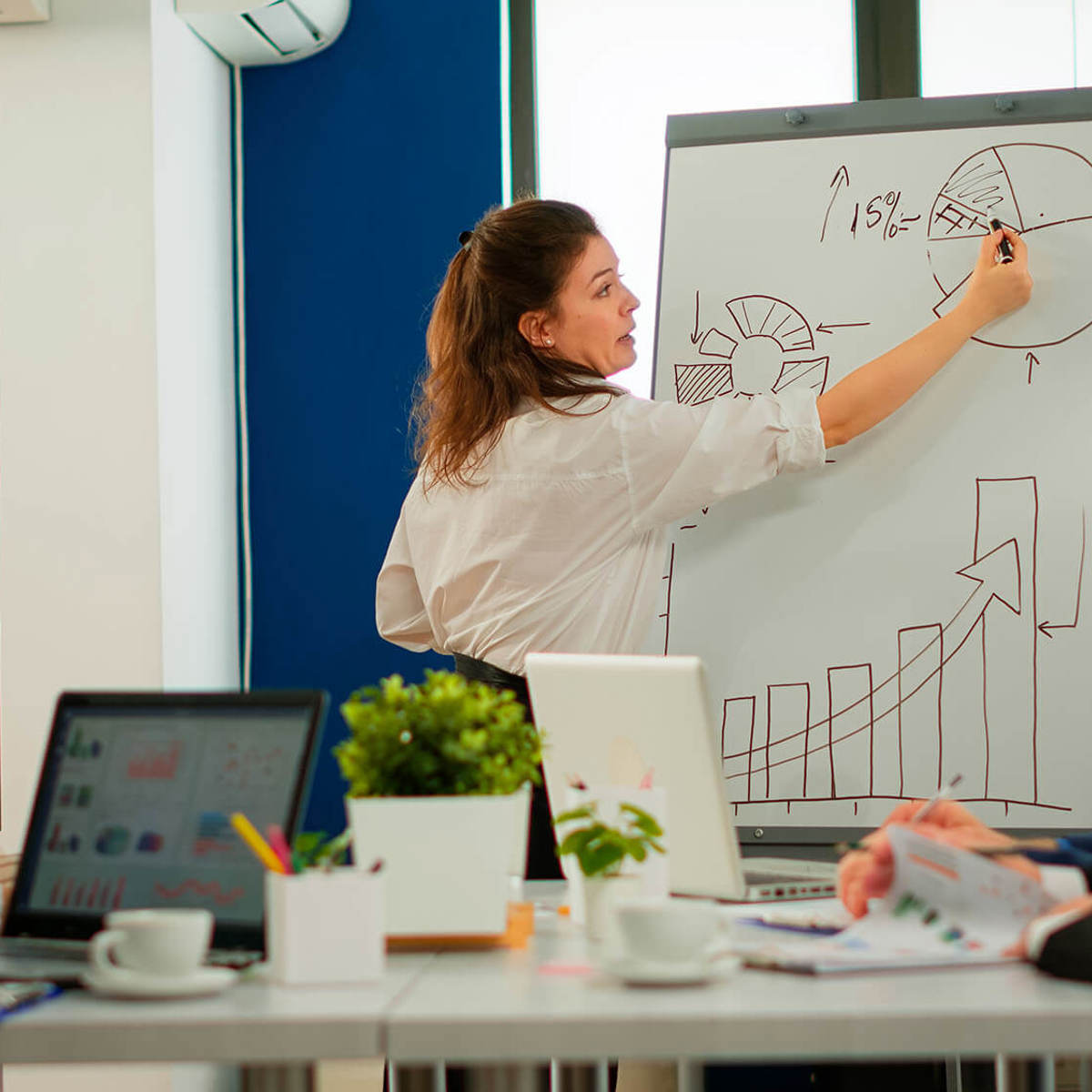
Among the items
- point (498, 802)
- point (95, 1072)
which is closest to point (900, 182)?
point (498, 802)

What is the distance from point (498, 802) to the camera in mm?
1160

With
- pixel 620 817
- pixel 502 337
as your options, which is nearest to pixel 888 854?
pixel 620 817

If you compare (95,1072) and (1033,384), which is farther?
(95,1072)

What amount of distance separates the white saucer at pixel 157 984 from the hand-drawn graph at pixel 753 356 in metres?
1.33

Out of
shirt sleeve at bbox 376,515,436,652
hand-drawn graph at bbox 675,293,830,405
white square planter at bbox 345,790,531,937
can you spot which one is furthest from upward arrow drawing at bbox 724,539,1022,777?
white square planter at bbox 345,790,531,937

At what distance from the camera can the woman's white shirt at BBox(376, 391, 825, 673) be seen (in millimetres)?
1949

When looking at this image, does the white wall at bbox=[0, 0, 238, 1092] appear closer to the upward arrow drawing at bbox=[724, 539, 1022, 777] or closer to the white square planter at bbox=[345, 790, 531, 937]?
the upward arrow drawing at bbox=[724, 539, 1022, 777]

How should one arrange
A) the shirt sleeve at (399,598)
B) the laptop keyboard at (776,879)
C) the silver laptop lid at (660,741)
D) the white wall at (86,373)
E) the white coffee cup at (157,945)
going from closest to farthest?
the white coffee cup at (157,945) < the silver laptop lid at (660,741) < the laptop keyboard at (776,879) < the shirt sleeve at (399,598) < the white wall at (86,373)

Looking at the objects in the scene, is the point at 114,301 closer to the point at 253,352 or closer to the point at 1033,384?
the point at 253,352

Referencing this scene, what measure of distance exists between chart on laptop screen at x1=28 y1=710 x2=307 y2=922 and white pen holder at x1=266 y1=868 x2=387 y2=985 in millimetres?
79

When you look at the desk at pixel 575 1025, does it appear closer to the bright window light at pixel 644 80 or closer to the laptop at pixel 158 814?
the laptop at pixel 158 814

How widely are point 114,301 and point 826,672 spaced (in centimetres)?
150

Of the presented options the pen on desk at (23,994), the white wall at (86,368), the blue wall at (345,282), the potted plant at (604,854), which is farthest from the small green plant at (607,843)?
the blue wall at (345,282)

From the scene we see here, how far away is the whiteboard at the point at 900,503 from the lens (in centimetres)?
199
